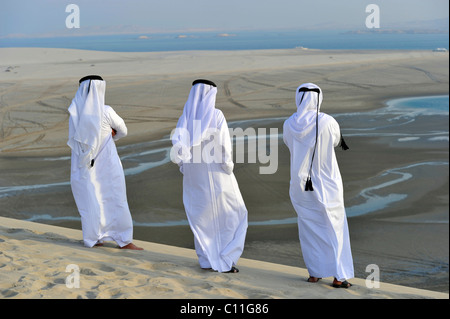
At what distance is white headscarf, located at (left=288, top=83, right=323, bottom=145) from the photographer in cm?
577

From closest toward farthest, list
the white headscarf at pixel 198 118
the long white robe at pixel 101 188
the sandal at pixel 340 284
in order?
the sandal at pixel 340 284, the white headscarf at pixel 198 118, the long white robe at pixel 101 188

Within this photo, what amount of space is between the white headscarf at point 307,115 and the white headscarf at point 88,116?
2.07 meters

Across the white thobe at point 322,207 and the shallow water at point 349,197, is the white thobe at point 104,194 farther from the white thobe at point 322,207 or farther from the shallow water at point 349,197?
the white thobe at point 322,207

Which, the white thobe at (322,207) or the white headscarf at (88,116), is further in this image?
the white headscarf at (88,116)

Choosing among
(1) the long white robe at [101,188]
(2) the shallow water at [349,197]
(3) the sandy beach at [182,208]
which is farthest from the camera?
(2) the shallow water at [349,197]

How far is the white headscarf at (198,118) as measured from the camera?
599 centimetres

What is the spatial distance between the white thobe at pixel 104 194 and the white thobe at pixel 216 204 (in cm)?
97

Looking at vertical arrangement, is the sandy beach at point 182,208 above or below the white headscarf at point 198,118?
below

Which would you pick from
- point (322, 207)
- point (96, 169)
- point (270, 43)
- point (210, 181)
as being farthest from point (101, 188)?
point (270, 43)

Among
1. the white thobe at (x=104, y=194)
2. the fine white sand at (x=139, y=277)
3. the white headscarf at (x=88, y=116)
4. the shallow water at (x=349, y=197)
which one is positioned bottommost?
the shallow water at (x=349, y=197)

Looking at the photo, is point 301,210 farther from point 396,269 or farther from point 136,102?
point 136,102

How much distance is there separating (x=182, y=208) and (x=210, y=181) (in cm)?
334

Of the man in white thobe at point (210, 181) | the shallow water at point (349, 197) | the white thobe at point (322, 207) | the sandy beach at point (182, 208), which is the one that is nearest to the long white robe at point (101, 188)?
the sandy beach at point (182, 208)
